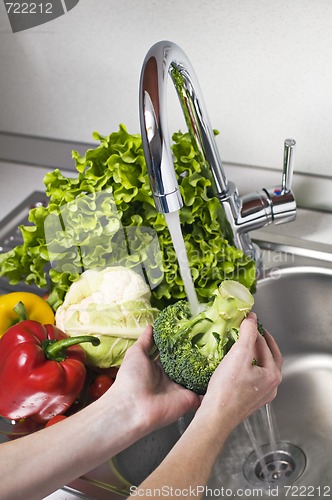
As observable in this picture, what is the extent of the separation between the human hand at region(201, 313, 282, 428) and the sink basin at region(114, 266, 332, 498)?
0.72ft

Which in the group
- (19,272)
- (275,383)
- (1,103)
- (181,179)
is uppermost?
(1,103)

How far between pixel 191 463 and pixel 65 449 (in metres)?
0.19

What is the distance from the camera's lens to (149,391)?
3.29ft

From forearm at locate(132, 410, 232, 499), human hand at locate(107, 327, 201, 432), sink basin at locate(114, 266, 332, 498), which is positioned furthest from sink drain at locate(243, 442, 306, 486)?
forearm at locate(132, 410, 232, 499)

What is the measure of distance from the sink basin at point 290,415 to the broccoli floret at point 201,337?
6.6 inches

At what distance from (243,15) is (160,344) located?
678 millimetres

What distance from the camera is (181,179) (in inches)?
47.6

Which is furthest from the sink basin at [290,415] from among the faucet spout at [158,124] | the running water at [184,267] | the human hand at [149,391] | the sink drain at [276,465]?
the faucet spout at [158,124]

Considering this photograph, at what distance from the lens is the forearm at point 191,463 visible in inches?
31.3

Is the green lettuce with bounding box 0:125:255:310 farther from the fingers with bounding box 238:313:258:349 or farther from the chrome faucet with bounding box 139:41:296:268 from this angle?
the fingers with bounding box 238:313:258:349

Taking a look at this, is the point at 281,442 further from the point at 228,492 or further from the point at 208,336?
the point at 208,336

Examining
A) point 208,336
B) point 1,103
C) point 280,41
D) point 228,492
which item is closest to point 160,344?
point 208,336

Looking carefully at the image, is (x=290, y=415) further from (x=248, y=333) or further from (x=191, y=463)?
(x=191, y=463)

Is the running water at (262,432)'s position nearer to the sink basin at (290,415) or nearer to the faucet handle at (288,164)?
the sink basin at (290,415)
